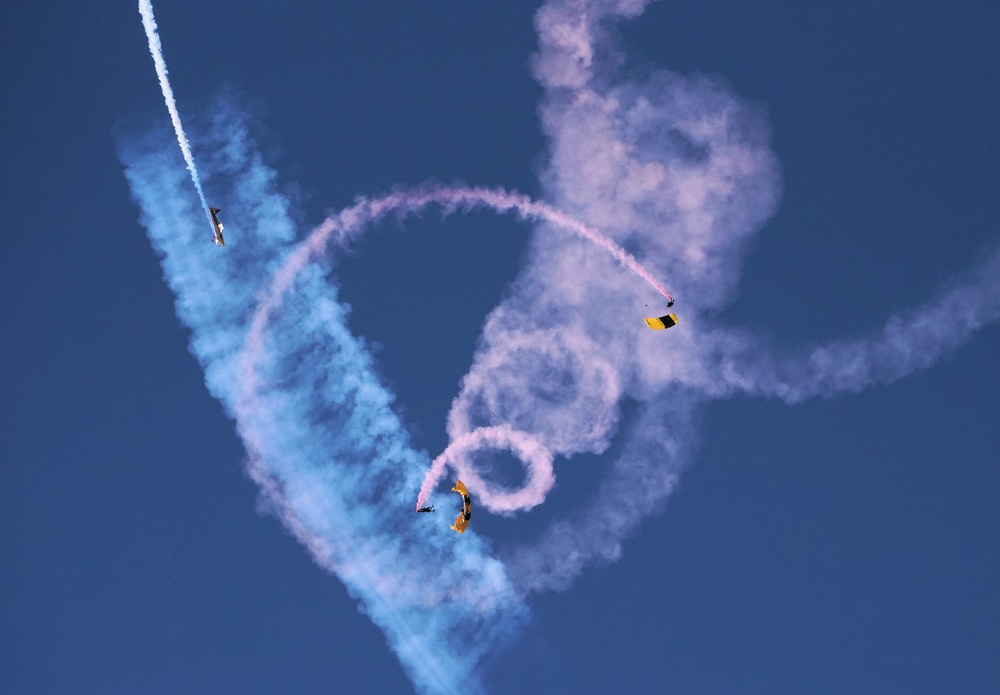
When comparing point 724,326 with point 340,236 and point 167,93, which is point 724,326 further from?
point 167,93

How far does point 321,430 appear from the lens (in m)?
46.9

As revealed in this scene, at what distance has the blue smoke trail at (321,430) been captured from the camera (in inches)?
1826

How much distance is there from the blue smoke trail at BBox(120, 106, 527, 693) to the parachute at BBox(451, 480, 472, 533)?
191cm

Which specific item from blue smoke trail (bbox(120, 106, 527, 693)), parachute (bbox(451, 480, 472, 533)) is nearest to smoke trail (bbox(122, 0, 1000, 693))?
blue smoke trail (bbox(120, 106, 527, 693))

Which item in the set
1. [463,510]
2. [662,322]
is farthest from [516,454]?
[662,322]

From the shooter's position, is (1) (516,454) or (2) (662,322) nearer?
(2) (662,322)

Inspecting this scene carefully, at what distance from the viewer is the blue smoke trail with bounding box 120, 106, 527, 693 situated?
4638 centimetres

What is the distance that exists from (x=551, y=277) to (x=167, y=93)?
17223 millimetres

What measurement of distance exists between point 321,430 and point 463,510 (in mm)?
6702

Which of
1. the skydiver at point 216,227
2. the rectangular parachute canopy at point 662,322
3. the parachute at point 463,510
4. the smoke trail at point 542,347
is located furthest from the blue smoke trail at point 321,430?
the rectangular parachute canopy at point 662,322

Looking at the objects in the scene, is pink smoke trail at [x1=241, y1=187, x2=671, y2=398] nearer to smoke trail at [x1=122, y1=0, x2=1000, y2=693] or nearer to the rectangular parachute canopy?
smoke trail at [x1=122, y1=0, x2=1000, y2=693]

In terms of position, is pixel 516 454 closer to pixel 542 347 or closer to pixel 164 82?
pixel 542 347

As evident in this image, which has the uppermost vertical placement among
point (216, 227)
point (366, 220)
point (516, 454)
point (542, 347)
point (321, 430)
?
point (366, 220)

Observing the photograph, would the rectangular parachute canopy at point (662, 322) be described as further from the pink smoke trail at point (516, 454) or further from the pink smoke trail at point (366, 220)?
the pink smoke trail at point (516, 454)
